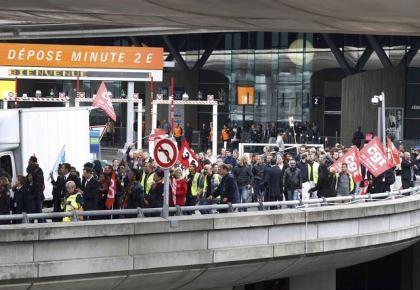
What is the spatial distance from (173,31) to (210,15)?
19851mm

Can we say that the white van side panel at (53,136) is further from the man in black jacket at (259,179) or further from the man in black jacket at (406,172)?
the man in black jacket at (406,172)

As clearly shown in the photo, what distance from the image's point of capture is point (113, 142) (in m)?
60.9

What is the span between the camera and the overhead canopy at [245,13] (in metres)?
16.5

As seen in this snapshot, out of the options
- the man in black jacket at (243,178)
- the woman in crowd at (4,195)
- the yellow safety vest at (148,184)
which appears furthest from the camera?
the man in black jacket at (243,178)

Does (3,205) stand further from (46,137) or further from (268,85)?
(268,85)

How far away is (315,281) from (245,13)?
1193 cm

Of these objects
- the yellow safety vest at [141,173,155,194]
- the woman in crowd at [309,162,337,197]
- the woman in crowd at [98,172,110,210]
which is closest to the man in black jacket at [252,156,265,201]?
the woman in crowd at [309,162,337,197]

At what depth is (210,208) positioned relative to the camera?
21797 mm

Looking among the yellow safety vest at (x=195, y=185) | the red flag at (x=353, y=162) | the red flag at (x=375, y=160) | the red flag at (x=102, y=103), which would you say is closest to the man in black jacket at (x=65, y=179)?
the yellow safety vest at (x=195, y=185)

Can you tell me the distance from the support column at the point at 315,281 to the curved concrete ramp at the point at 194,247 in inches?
41.2

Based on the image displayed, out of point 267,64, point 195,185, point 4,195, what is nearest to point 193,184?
point 195,185

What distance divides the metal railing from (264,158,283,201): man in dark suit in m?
0.59

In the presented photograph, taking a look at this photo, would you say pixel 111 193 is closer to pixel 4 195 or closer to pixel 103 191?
pixel 103 191

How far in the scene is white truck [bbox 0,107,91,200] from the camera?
27.0 metres
